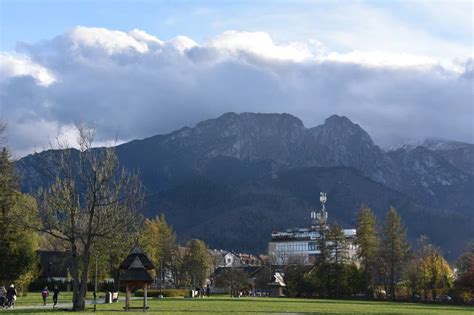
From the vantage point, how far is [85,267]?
168 feet

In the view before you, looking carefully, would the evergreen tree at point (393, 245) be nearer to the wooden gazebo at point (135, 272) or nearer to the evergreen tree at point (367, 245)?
the evergreen tree at point (367, 245)

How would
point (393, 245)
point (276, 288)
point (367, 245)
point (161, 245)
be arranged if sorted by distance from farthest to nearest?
point (276, 288), point (161, 245), point (367, 245), point (393, 245)

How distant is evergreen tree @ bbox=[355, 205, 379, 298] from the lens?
11644 cm

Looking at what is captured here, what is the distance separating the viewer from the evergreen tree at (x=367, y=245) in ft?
382

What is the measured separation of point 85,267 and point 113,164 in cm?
849

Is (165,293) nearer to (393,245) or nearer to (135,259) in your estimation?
(393,245)

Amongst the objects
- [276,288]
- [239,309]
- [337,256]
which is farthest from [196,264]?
[239,309]

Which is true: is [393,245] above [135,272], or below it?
above

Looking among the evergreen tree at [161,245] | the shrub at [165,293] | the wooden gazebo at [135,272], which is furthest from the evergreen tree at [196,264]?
the wooden gazebo at [135,272]

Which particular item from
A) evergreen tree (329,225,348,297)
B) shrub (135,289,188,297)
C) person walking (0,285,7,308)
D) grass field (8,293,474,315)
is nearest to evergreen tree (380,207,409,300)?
evergreen tree (329,225,348,297)

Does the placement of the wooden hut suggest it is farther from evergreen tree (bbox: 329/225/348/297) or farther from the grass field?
the grass field

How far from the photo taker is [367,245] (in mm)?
117500

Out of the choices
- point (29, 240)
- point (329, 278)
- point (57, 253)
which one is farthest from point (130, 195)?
point (57, 253)

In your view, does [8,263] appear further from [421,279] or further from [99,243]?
[421,279]
